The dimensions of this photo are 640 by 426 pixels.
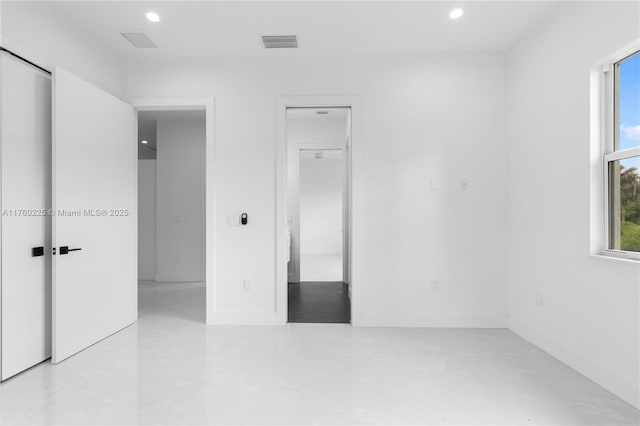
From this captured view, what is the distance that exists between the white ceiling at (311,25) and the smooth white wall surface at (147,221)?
298 centimetres

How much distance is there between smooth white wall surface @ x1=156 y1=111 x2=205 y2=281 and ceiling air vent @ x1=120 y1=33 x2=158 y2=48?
8.31 ft

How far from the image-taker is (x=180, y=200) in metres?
5.83

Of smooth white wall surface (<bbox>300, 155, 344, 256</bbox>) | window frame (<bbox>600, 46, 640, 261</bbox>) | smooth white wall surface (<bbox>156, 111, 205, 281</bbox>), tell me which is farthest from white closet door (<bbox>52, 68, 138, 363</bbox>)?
smooth white wall surface (<bbox>300, 155, 344, 256</bbox>)

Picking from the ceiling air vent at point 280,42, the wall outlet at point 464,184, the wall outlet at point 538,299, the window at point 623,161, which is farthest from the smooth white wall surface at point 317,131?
the window at point 623,161

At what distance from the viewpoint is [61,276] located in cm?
259

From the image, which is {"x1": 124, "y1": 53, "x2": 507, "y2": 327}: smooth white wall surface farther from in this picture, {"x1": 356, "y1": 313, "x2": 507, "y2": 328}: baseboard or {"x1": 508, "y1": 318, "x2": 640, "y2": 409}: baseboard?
{"x1": 508, "y1": 318, "x2": 640, "y2": 409}: baseboard

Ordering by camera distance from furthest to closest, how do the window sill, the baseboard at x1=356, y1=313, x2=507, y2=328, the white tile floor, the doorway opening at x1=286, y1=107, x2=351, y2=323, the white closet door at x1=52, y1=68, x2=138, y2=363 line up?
1. the doorway opening at x1=286, y1=107, x2=351, y2=323
2. the baseboard at x1=356, y1=313, x2=507, y2=328
3. the white closet door at x1=52, y1=68, x2=138, y2=363
4. the window sill
5. the white tile floor

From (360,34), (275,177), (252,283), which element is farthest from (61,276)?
(360,34)

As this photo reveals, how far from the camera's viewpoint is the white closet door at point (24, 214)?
2291mm

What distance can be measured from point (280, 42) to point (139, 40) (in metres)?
1.32

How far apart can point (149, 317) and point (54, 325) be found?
4.02ft

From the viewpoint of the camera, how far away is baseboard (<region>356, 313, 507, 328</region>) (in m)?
3.40

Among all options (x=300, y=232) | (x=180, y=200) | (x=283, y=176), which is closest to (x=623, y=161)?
(x=283, y=176)

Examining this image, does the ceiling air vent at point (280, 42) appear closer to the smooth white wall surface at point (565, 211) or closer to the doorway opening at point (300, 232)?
the doorway opening at point (300, 232)
